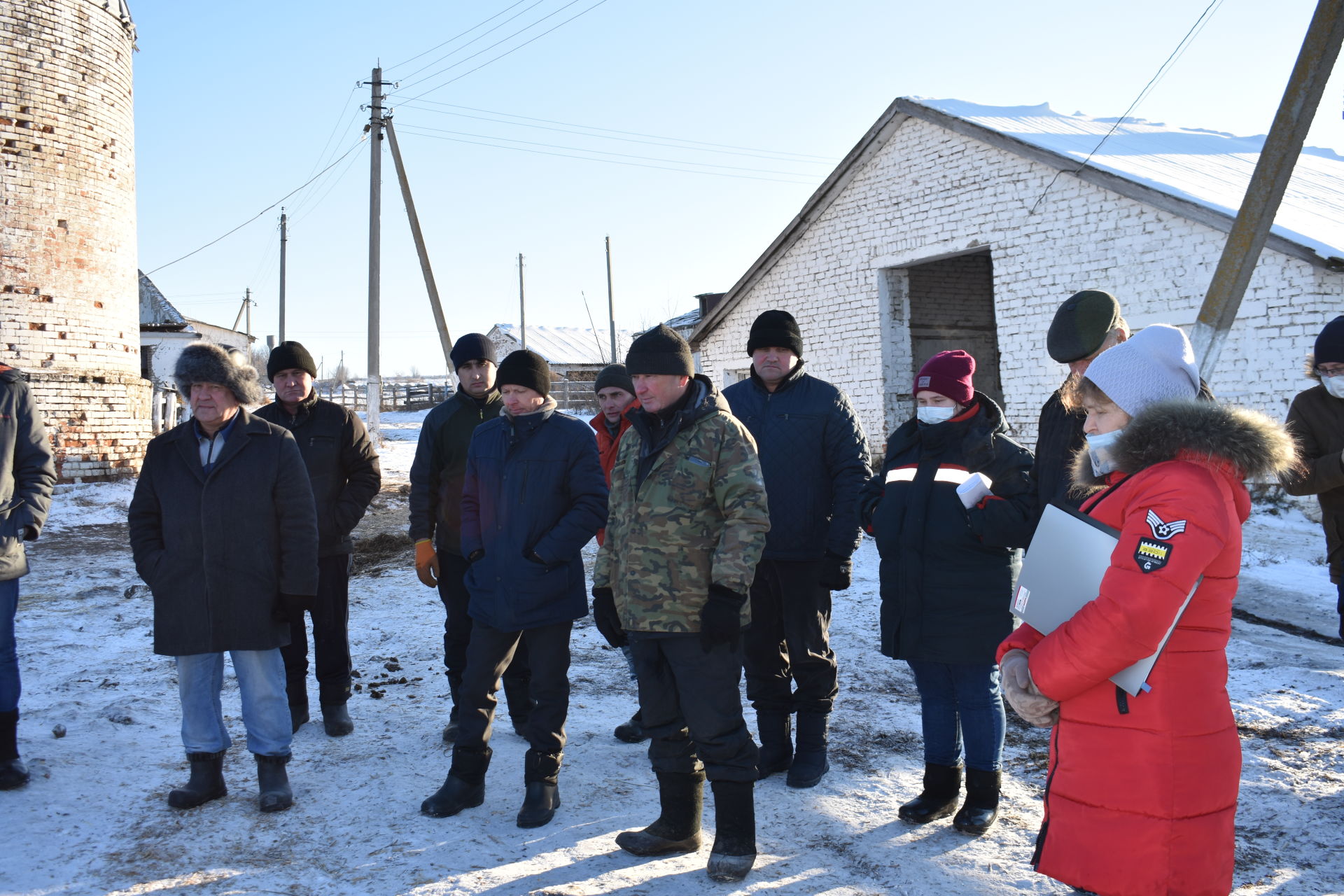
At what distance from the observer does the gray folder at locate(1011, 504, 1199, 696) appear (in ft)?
6.47

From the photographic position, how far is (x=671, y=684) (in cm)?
315

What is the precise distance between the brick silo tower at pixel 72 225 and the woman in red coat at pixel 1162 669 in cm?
1479

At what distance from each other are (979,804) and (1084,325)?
179 centimetres

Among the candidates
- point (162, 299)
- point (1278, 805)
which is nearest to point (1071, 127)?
point (1278, 805)

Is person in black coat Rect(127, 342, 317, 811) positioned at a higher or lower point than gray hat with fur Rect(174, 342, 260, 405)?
lower

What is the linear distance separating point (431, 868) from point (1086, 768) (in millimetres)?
2153

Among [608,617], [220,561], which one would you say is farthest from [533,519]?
[220,561]

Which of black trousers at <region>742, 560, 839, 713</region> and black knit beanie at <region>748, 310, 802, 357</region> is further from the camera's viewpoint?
black knit beanie at <region>748, 310, 802, 357</region>

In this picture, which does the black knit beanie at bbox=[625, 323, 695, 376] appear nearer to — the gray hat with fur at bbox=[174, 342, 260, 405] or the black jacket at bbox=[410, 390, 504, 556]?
the black jacket at bbox=[410, 390, 504, 556]

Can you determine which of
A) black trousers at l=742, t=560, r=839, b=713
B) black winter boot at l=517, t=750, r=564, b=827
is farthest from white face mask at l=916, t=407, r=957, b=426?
black winter boot at l=517, t=750, r=564, b=827

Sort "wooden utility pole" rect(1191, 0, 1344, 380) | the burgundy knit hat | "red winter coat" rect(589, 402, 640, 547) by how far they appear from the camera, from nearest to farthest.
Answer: the burgundy knit hat, "red winter coat" rect(589, 402, 640, 547), "wooden utility pole" rect(1191, 0, 1344, 380)

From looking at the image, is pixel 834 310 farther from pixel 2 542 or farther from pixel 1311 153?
pixel 2 542

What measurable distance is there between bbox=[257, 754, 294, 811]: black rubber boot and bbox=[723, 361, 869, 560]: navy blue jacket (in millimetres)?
2159

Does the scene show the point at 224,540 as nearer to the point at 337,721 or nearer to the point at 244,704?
the point at 244,704
